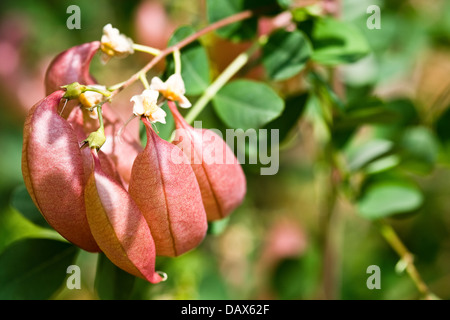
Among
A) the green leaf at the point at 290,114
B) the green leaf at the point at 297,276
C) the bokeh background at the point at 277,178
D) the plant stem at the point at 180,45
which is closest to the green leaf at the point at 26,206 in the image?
the bokeh background at the point at 277,178

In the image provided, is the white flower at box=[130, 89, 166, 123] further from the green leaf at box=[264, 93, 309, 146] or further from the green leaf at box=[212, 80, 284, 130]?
the green leaf at box=[264, 93, 309, 146]

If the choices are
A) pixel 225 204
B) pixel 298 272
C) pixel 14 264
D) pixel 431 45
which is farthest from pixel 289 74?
pixel 431 45

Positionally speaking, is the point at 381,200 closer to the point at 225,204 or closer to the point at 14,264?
the point at 225,204

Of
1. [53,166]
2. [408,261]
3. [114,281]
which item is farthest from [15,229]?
[408,261]

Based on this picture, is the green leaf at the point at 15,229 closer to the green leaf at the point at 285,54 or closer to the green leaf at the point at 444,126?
the green leaf at the point at 285,54

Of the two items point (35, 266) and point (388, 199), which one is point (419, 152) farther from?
point (35, 266)

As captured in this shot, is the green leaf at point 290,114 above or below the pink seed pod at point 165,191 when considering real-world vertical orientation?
below
